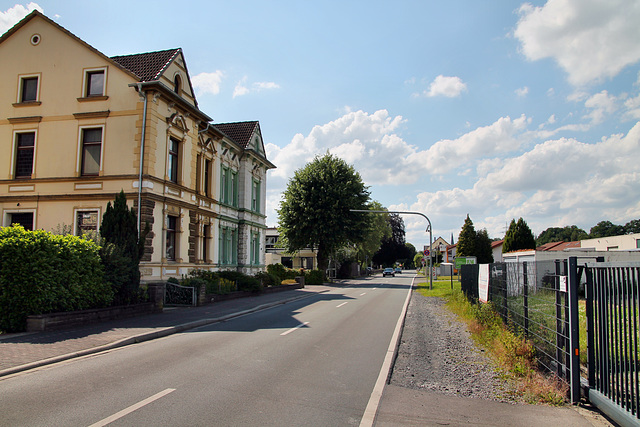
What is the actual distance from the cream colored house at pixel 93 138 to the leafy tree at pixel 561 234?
12212 cm

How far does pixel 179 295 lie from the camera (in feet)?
62.2

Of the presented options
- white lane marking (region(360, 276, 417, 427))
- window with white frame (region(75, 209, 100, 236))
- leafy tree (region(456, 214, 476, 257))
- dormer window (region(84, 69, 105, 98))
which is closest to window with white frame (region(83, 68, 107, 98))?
dormer window (region(84, 69, 105, 98))

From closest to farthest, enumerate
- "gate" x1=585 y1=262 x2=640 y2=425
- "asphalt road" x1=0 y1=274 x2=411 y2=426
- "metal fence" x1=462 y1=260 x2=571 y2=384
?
1. "gate" x1=585 y1=262 x2=640 y2=425
2. "asphalt road" x1=0 y1=274 x2=411 y2=426
3. "metal fence" x1=462 y1=260 x2=571 y2=384

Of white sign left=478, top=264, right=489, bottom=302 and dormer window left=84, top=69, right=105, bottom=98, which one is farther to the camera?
dormer window left=84, top=69, right=105, bottom=98

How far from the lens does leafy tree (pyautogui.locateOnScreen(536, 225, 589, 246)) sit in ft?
408

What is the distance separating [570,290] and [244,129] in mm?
30213

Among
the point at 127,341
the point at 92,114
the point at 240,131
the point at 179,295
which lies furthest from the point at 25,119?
the point at 127,341

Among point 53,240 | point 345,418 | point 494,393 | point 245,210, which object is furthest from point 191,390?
point 245,210

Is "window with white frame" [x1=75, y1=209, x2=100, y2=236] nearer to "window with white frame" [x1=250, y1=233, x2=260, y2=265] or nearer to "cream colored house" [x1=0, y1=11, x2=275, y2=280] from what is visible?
"cream colored house" [x1=0, y1=11, x2=275, y2=280]

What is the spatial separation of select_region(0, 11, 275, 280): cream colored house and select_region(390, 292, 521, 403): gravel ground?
1323 cm

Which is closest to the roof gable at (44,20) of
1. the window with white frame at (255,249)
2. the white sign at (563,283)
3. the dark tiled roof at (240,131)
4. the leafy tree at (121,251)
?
the leafy tree at (121,251)

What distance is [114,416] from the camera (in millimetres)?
5297

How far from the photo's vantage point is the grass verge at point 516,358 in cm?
643

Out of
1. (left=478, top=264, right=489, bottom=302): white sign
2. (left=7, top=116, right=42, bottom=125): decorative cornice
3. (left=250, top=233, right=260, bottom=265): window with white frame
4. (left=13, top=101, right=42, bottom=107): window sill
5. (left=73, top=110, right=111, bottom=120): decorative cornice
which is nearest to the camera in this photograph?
(left=478, top=264, right=489, bottom=302): white sign
